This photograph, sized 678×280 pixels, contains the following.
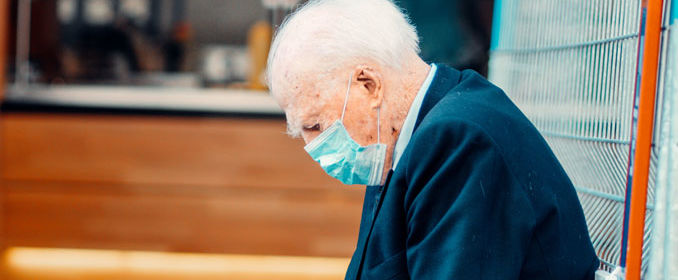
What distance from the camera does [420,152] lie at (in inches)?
43.1

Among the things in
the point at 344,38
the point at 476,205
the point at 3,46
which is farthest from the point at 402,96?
the point at 3,46

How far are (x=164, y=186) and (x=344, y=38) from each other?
2.53 metres

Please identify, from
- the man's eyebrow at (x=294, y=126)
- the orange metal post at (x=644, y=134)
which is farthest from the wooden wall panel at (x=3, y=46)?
the orange metal post at (x=644, y=134)

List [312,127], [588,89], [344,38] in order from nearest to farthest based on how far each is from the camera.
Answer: [344,38] < [312,127] < [588,89]

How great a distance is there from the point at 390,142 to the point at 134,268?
263cm

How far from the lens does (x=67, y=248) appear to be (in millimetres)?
3615

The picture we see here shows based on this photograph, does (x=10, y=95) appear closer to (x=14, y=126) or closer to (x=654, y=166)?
(x=14, y=126)

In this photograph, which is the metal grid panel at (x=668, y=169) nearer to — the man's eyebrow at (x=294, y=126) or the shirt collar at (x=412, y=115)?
the shirt collar at (x=412, y=115)

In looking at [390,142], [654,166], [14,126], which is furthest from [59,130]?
[654,166]

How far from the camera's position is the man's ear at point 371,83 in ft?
4.09

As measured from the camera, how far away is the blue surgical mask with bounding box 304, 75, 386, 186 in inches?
52.0

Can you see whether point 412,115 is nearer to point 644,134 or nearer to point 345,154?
point 345,154

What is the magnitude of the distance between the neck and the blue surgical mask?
0.06 feet

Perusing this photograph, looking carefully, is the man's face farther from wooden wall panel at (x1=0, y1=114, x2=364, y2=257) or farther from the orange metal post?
wooden wall panel at (x1=0, y1=114, x2=364, y2=257)
